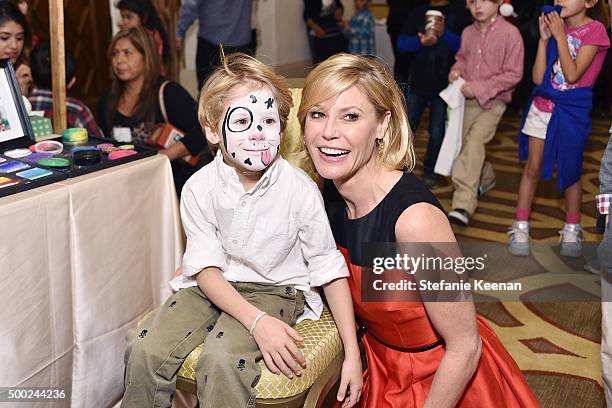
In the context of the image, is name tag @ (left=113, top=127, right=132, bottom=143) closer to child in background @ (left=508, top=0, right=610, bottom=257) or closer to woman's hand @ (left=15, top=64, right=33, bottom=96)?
woman's hand @ (left=15, top=64, right=33, bottom=96)

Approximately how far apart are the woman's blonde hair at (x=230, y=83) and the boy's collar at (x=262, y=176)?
0.29ft

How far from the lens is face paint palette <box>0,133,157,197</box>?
1.45 m

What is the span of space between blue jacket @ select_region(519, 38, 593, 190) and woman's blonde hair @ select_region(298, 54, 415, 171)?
4.86 feet

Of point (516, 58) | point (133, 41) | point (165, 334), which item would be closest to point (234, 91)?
point (165, 334)

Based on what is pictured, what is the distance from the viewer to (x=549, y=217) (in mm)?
3299

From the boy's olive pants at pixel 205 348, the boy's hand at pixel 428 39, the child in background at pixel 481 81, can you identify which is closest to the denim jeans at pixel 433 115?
the boy's hand at pixel 428 39

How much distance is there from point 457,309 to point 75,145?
3.55 feet

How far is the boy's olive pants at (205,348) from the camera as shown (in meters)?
1.24

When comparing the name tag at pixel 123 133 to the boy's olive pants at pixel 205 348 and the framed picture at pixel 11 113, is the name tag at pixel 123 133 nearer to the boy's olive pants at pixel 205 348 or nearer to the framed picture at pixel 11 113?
the framed picture at pixel 11 113

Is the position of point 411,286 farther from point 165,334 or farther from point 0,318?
point 0,318

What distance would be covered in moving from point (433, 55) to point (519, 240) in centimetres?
115

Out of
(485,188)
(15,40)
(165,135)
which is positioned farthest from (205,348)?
(485,188)

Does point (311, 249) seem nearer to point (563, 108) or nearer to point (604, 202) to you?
point (604, 202)

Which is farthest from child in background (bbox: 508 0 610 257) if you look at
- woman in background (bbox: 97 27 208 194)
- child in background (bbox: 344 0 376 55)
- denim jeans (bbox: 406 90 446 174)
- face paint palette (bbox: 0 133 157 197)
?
child in background (bbox: 344 0 376 55)
